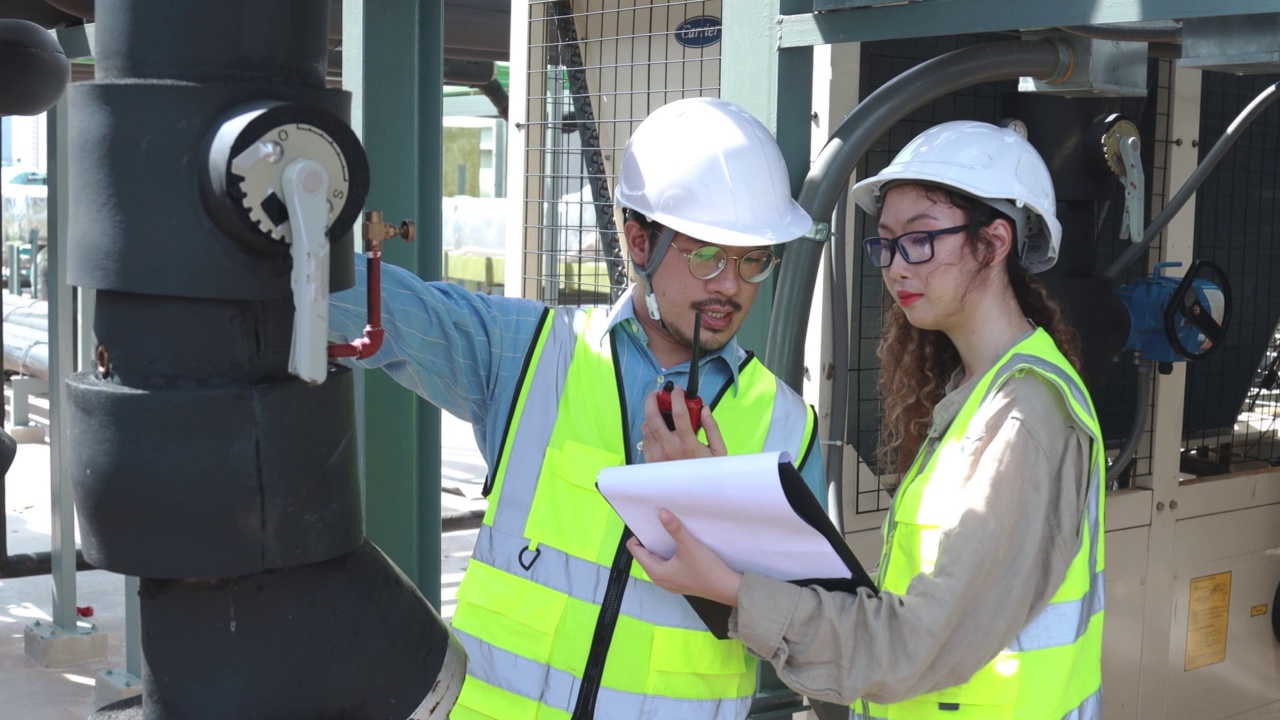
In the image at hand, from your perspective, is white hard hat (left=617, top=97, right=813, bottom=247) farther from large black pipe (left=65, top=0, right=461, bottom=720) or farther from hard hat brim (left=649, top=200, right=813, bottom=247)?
large black pipe (left=65, top=0, right=461, bottom=720)

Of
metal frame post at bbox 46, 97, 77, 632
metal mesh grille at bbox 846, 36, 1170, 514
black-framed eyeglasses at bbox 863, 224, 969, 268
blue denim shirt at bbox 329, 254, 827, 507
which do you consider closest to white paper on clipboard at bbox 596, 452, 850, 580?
blue denim shirt at bbox 329, 254, 827, 507

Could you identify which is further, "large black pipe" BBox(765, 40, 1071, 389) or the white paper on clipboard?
"large black pipe" BBox(765, 40, 1071, 389)

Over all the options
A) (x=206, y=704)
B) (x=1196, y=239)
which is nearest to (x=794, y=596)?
(x=206, y=704)

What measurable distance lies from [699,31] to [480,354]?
5.88ft

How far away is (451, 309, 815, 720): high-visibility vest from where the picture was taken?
1681mm

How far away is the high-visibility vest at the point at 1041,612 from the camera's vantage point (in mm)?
1667

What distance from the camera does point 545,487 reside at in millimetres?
1733

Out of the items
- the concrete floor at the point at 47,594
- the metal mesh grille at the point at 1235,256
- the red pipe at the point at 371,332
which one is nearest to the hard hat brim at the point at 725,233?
the red pipe at the point at 371,332

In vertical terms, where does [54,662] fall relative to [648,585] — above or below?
below

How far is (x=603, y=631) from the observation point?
1.68 m

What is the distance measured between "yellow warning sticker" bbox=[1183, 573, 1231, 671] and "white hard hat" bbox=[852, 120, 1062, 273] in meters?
2.66

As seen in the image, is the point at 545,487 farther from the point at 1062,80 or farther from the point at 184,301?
the point at 1062,80

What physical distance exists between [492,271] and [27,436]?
20.5 ft

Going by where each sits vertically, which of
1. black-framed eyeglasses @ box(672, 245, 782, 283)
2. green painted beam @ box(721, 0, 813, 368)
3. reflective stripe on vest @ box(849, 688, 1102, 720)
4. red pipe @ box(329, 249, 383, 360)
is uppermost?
green painted beam @ box(721, 0, 813, 368)
